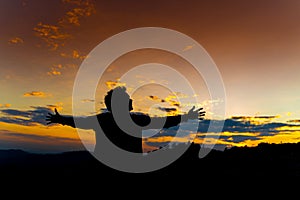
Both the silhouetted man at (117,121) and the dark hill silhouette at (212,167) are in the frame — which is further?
the silhouetted man at (117,121)

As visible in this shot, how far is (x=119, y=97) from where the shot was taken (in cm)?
1099

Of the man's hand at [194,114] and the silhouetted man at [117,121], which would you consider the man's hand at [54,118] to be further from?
the man's hand at [194,114]

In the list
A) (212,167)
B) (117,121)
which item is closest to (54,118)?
(117,121)

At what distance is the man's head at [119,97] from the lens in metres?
11.0

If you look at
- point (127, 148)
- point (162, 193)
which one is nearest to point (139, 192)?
point (162, 193)

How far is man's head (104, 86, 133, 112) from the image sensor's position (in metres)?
11.0

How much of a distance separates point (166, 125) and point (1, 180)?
6.26m

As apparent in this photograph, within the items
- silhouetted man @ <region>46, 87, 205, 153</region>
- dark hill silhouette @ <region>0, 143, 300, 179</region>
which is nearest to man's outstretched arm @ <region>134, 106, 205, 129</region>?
silhouetted man @ <region>46, 87, 205, 153</region>

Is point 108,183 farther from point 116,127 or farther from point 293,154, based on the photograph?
point 293,154

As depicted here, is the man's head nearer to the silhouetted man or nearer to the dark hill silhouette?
the silhouetted man

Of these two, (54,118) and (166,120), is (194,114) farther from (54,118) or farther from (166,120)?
(54,118)

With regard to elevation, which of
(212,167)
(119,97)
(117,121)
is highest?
(119,97)

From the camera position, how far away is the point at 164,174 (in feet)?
31.2

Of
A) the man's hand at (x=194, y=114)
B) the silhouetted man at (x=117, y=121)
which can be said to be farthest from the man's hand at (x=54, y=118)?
the man's hand at (x=194, y=114)
